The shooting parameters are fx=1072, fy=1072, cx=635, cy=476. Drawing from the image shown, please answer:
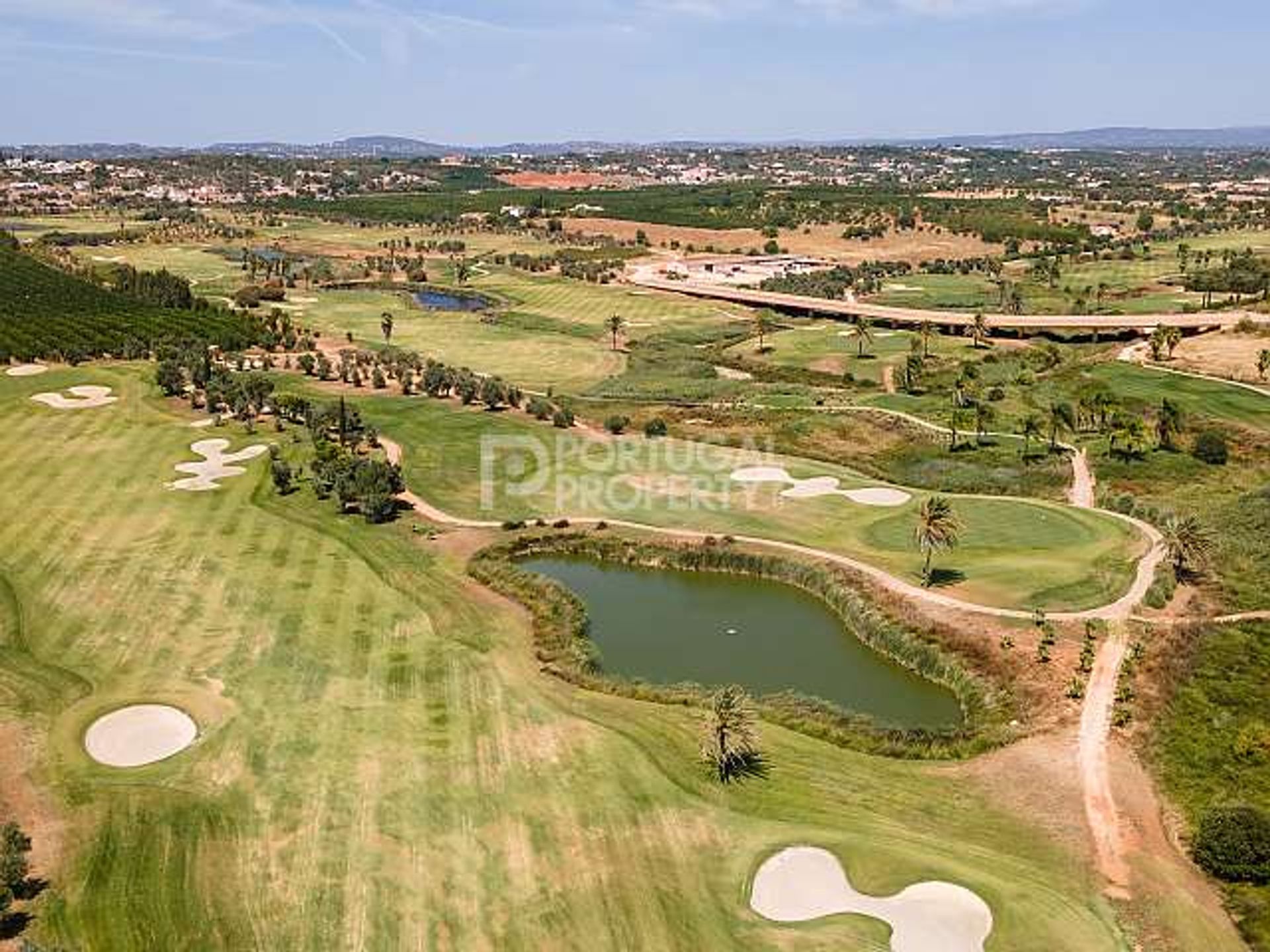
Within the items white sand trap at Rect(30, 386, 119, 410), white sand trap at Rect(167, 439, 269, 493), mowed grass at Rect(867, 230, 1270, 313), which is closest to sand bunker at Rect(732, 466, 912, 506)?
white sand trap at Rect(167, 439, 269, 493)

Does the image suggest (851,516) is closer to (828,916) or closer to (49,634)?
(828,916)

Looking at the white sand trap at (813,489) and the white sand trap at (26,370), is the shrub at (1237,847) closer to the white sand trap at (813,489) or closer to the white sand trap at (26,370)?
the white sand trap at (813,489)

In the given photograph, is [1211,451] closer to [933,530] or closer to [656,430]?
[933,530]

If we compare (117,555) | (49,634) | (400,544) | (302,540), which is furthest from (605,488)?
(49,634)

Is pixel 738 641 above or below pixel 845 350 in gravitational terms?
below

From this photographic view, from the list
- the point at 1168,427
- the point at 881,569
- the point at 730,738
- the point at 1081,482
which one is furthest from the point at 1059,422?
the point at 730,738

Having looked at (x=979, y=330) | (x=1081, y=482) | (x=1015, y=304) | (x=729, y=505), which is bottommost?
(x=1081, y=482)
